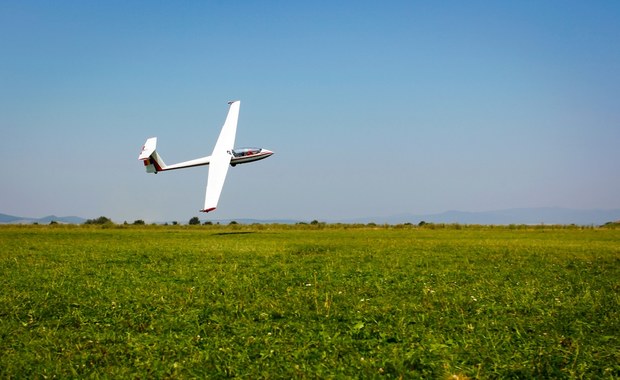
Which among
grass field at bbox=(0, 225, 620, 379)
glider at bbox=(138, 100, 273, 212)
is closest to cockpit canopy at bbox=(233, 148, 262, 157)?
glider at bbox=(138, 100, 273, 212)

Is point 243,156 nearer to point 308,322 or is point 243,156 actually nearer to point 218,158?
point 218,158

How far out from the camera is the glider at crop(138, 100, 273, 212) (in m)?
50.5

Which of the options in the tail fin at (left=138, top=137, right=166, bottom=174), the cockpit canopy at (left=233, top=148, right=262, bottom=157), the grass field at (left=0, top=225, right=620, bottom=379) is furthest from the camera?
the tail fin at (left=138, top=137, right=166, bottom=174)

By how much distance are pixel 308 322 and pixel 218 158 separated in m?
47.1

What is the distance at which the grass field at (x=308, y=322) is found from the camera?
23.8 ft

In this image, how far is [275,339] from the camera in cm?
836

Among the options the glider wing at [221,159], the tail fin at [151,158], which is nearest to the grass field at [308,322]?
the glider wing at [221,159]

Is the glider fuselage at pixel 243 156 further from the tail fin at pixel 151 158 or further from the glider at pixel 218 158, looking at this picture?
the tail fin at pixel 151 158

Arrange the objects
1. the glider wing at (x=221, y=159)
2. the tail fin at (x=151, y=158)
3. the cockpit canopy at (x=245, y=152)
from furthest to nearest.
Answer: the tail fin at (x=151, y=158) < the cockpit canopy at (x=245, y=152) < the glider wing at (x=221, y=159)

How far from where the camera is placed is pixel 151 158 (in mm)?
64062

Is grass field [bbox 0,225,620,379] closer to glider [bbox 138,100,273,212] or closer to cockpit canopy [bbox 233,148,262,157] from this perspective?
glider [bbox 138,100,273,212]

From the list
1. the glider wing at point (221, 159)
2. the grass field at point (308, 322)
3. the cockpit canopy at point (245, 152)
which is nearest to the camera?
the grass field at point (308, 322)

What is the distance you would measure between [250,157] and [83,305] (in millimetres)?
45634

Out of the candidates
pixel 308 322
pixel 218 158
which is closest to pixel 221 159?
pixel 218 158
